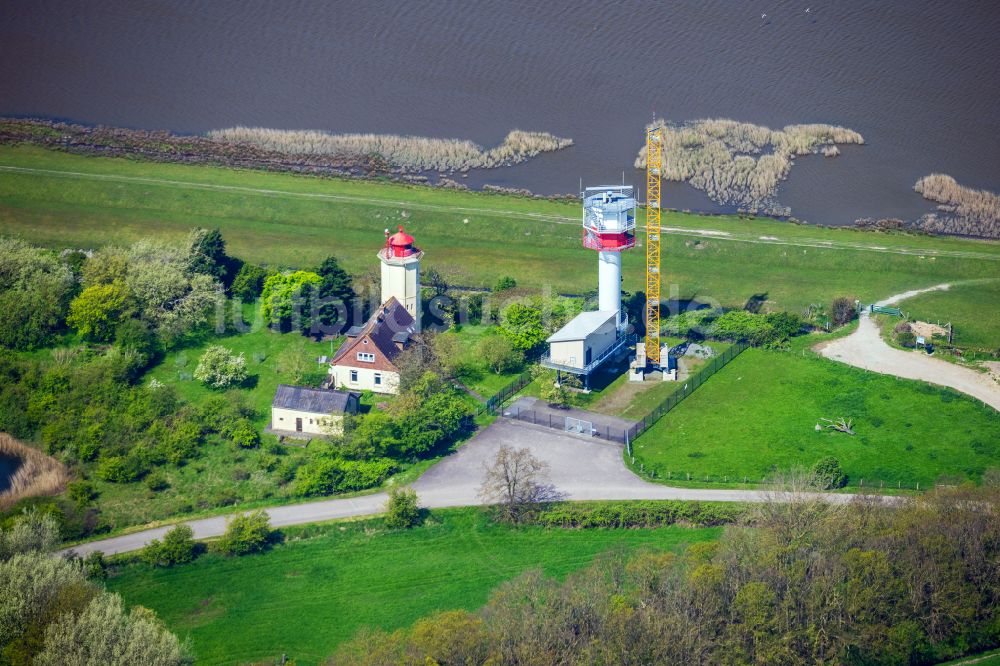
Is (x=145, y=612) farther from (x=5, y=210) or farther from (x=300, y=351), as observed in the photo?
(x=5, y=210)

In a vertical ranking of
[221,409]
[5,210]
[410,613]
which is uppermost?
[5,210]

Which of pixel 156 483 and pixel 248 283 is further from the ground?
pixel 248 283

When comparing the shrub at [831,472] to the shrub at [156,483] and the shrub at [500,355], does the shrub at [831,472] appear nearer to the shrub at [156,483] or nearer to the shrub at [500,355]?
the shrub at [500,355]

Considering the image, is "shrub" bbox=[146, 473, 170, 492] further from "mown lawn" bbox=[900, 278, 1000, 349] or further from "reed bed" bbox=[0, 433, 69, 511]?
"mown lawn" bbox=[900, 278, 1000, 349]

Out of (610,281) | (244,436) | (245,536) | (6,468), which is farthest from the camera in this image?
(610,281)

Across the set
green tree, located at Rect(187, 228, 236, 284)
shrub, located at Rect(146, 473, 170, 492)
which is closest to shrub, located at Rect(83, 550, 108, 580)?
shrub, located at Rect(146, 473, 170, 492)

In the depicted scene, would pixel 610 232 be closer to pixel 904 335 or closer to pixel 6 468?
pixel 904 335

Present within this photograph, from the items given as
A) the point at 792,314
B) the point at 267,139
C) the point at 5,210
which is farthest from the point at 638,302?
the point at 5,210

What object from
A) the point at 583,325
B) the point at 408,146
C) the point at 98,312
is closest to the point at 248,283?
the point at 98,312
